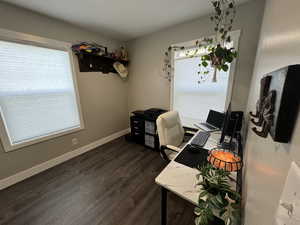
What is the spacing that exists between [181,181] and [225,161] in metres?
0.36

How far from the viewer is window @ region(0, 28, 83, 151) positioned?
1620 millimetres

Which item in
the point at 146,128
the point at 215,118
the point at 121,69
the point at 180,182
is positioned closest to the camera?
the point at 180,182

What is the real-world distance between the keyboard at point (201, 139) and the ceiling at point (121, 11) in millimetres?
1819

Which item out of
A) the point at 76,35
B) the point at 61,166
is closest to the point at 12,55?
the point at 76,35

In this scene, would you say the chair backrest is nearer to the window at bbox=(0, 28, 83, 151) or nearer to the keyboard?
the keyboard

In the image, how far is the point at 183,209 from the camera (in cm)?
140

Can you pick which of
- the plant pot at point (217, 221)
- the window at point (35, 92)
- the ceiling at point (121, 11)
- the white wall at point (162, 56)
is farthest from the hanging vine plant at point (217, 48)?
the window at point (35, 92)

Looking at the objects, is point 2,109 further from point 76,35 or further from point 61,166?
point 76,35

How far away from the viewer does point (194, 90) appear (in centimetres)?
231

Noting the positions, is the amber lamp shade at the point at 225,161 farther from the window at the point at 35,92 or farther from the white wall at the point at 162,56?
the window at the point at 35,92

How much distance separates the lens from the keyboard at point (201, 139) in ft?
4.80

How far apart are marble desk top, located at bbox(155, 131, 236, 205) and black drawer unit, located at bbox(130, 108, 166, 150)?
1461mm

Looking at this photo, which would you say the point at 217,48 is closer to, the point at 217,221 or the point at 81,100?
the point at 217,221

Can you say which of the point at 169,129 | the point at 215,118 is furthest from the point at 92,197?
the point at 215,118
